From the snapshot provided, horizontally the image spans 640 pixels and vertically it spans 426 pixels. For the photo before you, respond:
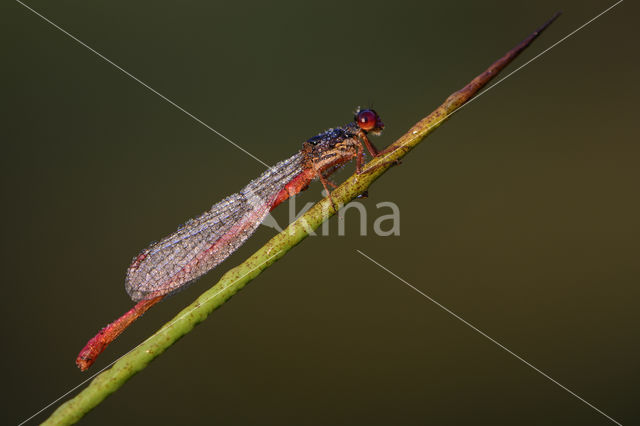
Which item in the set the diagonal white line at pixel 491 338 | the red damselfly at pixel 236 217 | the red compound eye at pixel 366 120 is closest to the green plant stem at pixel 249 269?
the red damselfly at pixel 236 217

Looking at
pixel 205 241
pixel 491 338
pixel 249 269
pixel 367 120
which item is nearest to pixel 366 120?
pixel 367 120

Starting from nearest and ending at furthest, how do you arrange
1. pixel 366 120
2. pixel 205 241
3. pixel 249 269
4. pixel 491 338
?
1. pixel 249 269
2. pixel 205 241
3. pixel 366 120
4. pixel 491 338

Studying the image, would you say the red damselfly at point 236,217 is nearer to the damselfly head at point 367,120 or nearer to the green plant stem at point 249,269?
the damselfly head at point 367,120

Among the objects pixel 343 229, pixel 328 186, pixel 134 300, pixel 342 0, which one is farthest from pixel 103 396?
pixel 342 0

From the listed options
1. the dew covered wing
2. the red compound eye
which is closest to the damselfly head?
the red compound eye

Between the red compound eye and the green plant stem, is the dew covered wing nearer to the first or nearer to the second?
the red compound eye

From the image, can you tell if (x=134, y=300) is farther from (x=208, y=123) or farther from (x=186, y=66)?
(x=186, y=66)

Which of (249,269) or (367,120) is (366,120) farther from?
(249,269)
